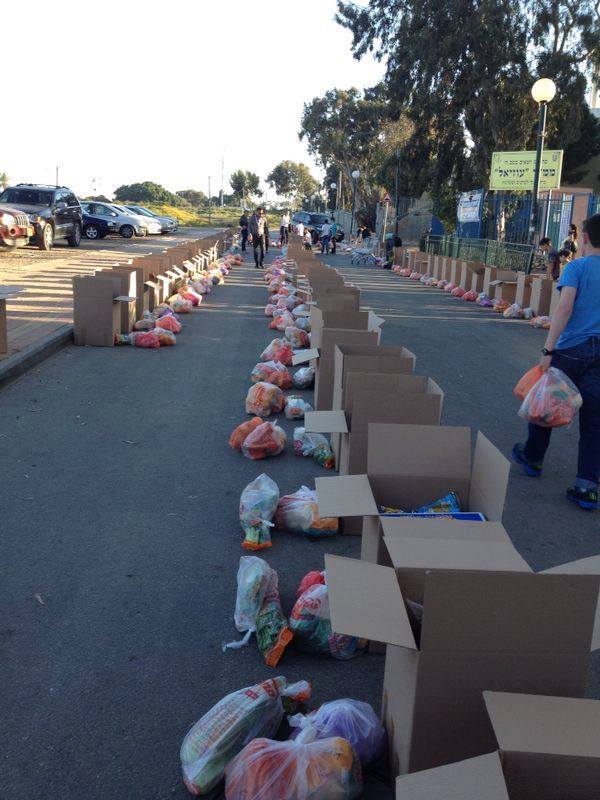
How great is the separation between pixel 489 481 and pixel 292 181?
409 ft

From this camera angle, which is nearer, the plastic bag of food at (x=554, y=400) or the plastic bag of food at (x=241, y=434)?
the plastic bag of food at (x=554, y=400)

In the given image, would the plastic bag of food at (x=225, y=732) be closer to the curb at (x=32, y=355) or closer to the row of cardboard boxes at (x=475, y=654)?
the row of cardboard boxes at (x=475, y=654)

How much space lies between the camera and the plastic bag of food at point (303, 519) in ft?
14.9

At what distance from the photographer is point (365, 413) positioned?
4.51 metres

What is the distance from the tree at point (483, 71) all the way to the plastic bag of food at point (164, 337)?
83.5 feet

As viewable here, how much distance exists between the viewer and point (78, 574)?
4012 millimetres

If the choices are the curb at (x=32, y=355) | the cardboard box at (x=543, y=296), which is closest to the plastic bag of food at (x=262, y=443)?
the curb at (x=32, y=355)

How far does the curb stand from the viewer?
26.8 ft

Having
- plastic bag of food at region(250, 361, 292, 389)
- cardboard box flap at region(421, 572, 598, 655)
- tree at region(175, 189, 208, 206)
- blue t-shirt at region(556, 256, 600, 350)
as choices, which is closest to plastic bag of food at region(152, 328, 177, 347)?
plastic bag of food at region(250, 361, 292, 389)

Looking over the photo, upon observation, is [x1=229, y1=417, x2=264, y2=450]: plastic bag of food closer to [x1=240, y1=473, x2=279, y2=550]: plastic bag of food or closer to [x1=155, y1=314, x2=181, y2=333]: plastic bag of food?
[x1=240, y1=473, x2=279, y2=550]: plastic bag of food

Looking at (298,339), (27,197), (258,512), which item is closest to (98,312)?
(298,339)

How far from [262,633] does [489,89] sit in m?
32.3

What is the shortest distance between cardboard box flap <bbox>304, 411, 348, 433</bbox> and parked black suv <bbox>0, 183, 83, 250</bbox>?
874 inches

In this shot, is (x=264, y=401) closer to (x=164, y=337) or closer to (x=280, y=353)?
(x=280, y=353)
